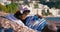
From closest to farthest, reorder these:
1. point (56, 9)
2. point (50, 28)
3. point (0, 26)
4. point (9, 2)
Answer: point (50, 28) → point (0, 26) → point (9, 2) → point (56, 9)

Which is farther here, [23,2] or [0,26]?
[23,2]

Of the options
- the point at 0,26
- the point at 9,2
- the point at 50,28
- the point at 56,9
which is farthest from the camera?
the point at 56,9

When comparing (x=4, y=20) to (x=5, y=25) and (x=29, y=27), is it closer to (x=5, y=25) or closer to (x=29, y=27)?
(x=5, y=25)

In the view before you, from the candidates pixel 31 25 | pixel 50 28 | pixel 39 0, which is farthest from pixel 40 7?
pixel 50 28

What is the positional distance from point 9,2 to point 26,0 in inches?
9.9

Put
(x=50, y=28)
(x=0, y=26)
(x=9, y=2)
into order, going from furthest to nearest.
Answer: (x=9, y=2) < (x=0, y=26) < (x=50, y=28)

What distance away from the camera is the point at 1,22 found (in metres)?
1.79

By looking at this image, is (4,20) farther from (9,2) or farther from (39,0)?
(39,0)

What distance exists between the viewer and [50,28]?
2.26ft

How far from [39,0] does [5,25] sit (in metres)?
0.95

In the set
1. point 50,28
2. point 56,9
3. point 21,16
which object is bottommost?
point 56,9

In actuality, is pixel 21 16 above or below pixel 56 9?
above

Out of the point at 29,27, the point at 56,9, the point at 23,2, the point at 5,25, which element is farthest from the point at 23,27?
Answer: the point at 56,9

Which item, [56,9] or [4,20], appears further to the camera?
[56,9]
